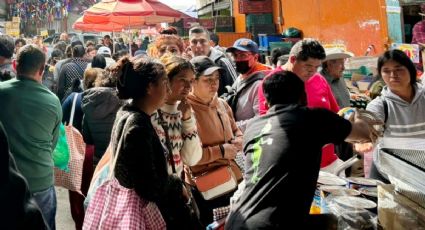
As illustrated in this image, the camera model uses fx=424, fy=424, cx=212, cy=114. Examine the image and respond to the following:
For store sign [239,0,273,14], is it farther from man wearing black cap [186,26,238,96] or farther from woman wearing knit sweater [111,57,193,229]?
woman wearing knit sweater [111,57,193,229]

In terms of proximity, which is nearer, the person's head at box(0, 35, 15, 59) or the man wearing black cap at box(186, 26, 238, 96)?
the person's head at box(0, 35, 15, 59)

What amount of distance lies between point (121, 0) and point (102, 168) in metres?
6.34

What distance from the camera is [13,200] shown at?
137cm

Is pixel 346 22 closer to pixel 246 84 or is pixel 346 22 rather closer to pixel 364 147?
pixel 246 84

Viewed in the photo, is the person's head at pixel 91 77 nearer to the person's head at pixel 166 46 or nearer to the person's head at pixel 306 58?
the person's head at pixel 166 46

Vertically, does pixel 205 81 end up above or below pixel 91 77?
below

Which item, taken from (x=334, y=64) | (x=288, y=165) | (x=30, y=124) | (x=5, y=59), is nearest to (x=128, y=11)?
(x=5, y=59)

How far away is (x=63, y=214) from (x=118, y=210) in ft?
11.4

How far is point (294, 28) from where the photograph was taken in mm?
10617

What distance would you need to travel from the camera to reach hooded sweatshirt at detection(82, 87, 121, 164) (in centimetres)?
388

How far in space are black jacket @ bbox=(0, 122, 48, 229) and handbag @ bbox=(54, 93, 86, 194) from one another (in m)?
2.76

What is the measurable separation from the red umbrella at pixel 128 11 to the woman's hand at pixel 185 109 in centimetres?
540

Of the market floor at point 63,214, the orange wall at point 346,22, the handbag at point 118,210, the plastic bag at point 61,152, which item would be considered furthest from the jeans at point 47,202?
the orange wall at point 346,22

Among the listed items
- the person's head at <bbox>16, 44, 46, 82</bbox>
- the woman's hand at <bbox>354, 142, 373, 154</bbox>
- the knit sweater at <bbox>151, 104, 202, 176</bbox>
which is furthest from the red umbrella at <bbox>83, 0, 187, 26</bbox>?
the woman's hand at <bbox>354, 142, 373, 154</bbox>
